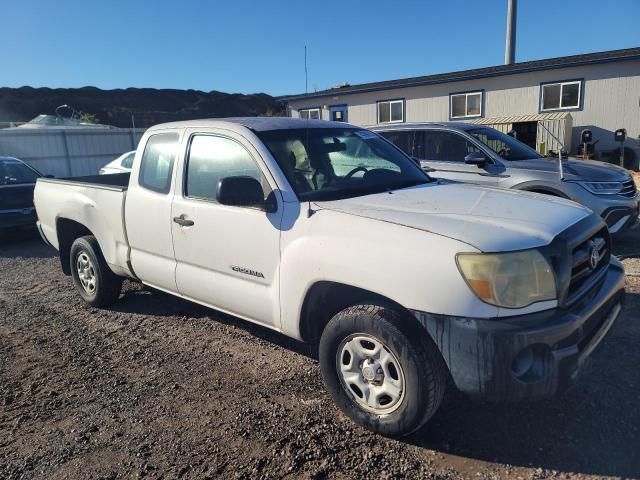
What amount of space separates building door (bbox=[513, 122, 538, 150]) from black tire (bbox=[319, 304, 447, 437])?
19344 millimetres

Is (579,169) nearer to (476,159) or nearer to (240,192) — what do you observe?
(476,159)

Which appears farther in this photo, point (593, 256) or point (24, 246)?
point (24, 246)

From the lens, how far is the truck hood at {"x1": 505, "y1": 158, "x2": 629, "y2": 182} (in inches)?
260

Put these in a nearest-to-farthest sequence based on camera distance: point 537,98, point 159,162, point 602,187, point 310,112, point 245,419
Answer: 1. point 245,419
2. point 159,162
3. point 602,187
4. point 537,98
5. point 310,112

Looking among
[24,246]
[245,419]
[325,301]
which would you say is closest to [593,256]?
[325,301]

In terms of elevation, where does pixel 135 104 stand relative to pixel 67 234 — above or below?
above

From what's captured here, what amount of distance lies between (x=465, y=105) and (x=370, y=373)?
2099cm

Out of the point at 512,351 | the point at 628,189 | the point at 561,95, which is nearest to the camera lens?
the point at 512,351

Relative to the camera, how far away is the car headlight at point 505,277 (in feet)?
8.10

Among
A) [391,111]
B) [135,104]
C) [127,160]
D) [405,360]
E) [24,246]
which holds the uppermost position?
[135,104]

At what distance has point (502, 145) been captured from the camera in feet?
24.4

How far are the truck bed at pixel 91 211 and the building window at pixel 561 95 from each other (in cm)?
1886

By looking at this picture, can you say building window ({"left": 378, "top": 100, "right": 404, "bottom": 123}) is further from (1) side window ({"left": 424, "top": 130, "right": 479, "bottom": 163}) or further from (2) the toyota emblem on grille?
(2) the toyota emblem on grille

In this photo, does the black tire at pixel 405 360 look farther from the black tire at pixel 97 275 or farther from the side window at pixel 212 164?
the black tire at pixel 97 275
